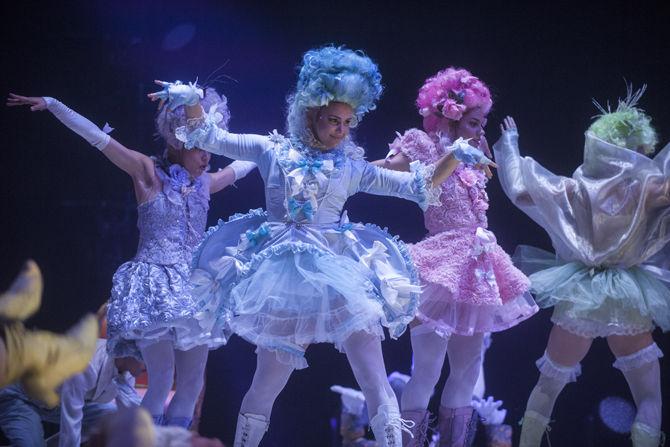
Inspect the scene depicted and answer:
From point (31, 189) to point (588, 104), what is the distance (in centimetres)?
329

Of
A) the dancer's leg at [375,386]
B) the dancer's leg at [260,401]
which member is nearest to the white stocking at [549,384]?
the dancer's leg at [375,386]

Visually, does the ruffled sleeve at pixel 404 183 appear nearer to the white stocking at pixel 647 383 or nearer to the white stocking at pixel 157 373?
the white stocking at pixel 157 373

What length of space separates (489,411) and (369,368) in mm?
1812

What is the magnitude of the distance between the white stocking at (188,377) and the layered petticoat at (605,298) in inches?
62.7

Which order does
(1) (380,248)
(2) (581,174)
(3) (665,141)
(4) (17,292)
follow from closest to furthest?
(4) (17,292) < (1) (380,248) < (2) (581,174) < (3) (665,141)

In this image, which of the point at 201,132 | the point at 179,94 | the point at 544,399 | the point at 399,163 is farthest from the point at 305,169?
the point at 544,399

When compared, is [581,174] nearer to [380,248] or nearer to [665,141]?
[665,141]

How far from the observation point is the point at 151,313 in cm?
323

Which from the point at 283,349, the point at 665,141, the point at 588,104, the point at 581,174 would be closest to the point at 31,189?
the point at 283,349

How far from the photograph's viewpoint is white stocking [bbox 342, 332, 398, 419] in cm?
273

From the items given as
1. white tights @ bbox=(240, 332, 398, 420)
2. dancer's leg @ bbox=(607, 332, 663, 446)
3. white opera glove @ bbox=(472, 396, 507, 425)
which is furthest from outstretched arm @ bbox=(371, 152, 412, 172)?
white opera glove @ bbox=(472, 396, 507, 425)

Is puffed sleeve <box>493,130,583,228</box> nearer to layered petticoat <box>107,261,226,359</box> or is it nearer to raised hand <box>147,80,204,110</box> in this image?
layered petticoat <box>107,261,226,359</box>

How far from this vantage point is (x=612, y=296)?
3564 millimetres

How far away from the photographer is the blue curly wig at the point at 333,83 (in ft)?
9.58
